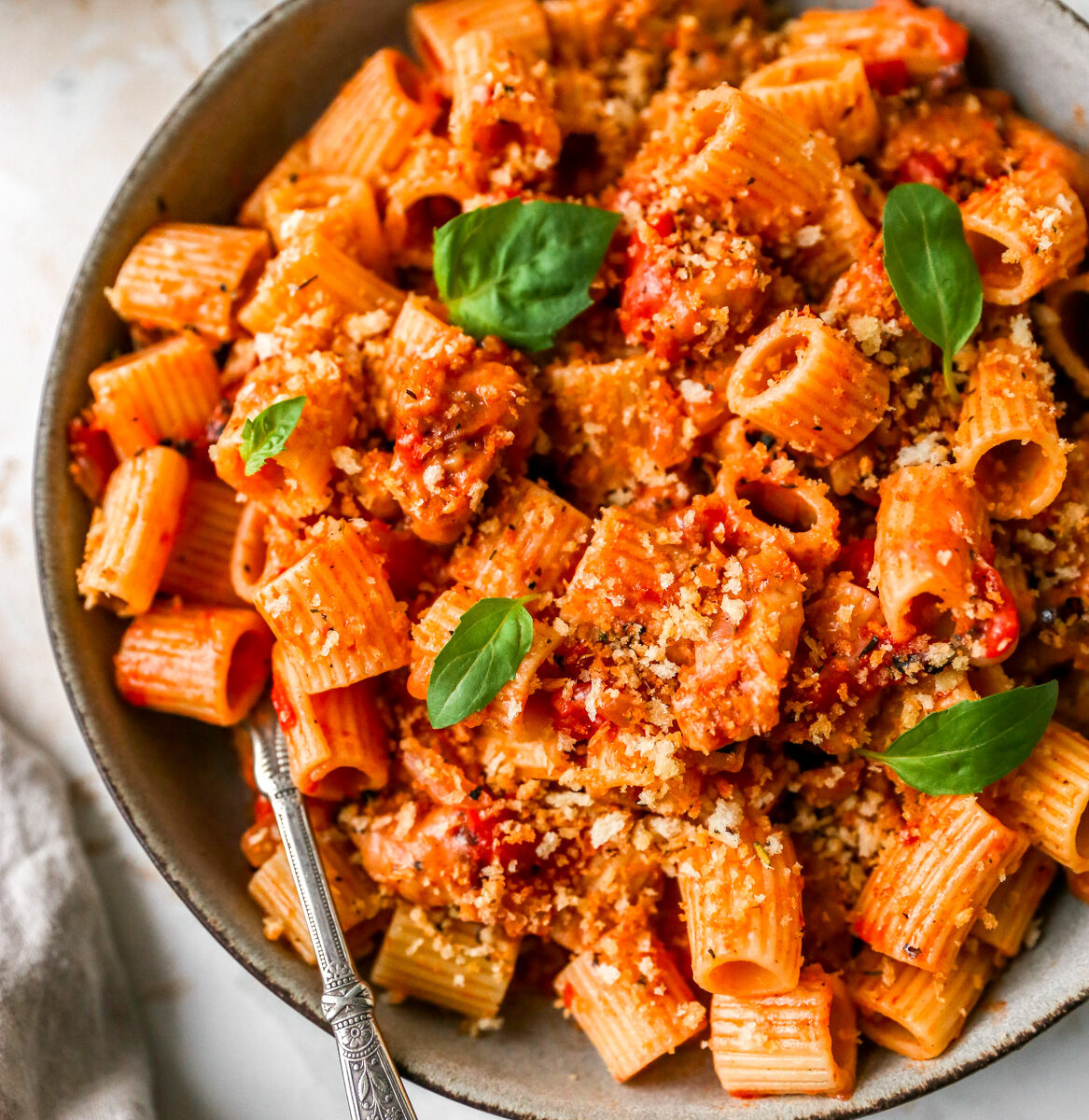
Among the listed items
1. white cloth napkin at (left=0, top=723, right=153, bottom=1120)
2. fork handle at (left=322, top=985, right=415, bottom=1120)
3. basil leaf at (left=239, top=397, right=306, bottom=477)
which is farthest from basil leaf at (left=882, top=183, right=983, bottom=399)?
white cloth napkin at (left=0, top=723, right=153, bottom=1120)

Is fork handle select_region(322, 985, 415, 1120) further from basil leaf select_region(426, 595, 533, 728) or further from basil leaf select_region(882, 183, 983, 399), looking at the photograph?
basil leaf select_region(882, 183, 983, 399)

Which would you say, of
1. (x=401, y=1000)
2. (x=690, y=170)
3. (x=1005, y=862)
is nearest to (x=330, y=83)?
(x=690, y=170)

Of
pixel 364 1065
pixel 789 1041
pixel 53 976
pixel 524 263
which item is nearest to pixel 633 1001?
pixel 789 1041

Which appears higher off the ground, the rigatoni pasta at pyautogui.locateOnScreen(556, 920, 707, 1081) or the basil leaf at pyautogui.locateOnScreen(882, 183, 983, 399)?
the basil leaf at pyautogui.locateOnScreen(882, 183, 983, 399)

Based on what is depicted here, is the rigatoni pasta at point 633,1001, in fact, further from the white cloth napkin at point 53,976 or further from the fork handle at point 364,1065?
the white cloth napkin at point 53,976

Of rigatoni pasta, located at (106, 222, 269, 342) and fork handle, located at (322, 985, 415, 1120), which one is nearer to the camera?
fork handle, located at (322, 985, 415, 1120)

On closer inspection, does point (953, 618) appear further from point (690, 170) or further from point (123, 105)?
point (123, 105)

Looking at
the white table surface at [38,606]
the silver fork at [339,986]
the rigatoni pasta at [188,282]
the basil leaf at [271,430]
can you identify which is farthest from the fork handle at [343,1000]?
the rigatoni pasta at [188,282]
